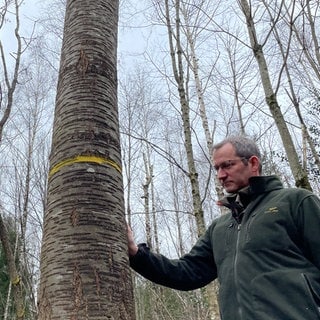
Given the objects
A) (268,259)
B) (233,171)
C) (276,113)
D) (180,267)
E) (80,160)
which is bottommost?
(268,259)

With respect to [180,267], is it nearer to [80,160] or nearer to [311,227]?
[311,227]

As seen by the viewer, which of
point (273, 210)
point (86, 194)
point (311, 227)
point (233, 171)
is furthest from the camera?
point (233, 171)

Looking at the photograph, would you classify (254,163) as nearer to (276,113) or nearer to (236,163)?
(236,163)

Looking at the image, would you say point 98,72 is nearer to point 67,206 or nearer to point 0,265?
point 67,206

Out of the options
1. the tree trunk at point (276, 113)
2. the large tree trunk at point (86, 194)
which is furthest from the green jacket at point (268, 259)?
the tree trunk at point (276, 113)

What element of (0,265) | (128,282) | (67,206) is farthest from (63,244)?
(0,265)

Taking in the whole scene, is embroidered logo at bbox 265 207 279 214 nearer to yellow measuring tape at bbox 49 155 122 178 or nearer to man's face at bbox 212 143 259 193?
man's face at bbox 212 143 259 193

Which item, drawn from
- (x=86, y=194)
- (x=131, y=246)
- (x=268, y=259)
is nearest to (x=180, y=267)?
(x=131, y=246)

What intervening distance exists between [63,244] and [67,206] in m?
0.13

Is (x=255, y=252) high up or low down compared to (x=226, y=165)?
down

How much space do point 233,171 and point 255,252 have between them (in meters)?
0.42

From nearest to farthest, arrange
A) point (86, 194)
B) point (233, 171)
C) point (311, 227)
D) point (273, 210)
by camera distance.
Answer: point (86, 194), point (311, 227), point (273, 210), point (233, 171)

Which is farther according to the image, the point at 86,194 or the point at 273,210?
the point at 273,210

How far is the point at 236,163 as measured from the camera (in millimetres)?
1985
